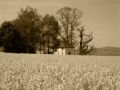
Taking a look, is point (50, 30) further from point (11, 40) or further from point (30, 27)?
point (11, 40)

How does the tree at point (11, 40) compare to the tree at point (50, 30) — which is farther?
the tree at point (50, 30)

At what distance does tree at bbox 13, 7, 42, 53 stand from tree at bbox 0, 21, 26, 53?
2.75m

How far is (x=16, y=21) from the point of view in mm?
83875

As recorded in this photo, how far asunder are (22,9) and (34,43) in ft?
35.3

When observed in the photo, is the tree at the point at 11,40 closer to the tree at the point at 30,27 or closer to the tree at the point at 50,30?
the tree at the point at 30,27

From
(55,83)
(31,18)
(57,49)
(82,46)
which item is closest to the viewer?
(55,83)

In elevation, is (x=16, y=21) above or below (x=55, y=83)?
above

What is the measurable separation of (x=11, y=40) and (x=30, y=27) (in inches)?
281

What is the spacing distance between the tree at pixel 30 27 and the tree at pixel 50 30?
2.15 meters

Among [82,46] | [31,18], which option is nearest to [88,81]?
[82,46]

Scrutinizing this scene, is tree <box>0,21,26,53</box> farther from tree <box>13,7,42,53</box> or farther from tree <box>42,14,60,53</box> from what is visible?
tree <box>42,14,60,53</box>

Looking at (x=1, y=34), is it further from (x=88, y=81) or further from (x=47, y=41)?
(x=88, y=81)

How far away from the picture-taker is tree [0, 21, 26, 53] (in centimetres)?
7450

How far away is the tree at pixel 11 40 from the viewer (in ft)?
244
